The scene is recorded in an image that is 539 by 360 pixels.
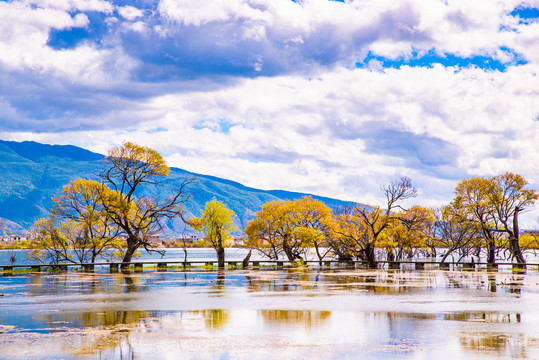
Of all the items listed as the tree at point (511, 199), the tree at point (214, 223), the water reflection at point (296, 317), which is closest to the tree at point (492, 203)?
the tree at point (511, 199)

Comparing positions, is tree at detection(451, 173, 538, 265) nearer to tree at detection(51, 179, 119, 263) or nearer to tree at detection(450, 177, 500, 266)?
tree at detection(450, 177, 500, 266)

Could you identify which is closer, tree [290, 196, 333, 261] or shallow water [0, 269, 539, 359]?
shallow water [0, 269, 539, 359]

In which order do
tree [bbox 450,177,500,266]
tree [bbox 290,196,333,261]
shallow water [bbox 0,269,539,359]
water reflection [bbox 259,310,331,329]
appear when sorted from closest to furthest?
1. shallow water [bbox 0,269,539,359]
2. water reflection [bbox 259,310,331,329]
3. tree [bbox 450,177,500,266]
4. tree [bbox 290,196,333,261]

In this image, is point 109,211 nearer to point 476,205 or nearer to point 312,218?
point 312,218

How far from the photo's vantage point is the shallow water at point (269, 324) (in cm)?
1445

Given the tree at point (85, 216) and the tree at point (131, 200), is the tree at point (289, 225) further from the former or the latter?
the tree at point (85, 216)

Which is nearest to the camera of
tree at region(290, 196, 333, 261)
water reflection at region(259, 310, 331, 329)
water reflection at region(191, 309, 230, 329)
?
water reflection at region(191, 309, 230, 329)

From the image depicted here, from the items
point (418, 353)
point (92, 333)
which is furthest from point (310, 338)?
point (92, 333)

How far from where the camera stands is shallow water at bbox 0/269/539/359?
14.5 metres

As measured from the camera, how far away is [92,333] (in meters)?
17.3

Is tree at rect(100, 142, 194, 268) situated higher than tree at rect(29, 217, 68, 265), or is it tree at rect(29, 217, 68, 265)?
tree at rect(100, 142, 194, 268)

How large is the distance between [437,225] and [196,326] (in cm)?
6847

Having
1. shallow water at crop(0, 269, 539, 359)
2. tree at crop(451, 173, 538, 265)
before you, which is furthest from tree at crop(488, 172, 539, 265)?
shallow water at crop(0, 269, 539, 359)

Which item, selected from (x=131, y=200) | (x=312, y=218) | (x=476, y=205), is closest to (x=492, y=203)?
(x=476, y=205)
